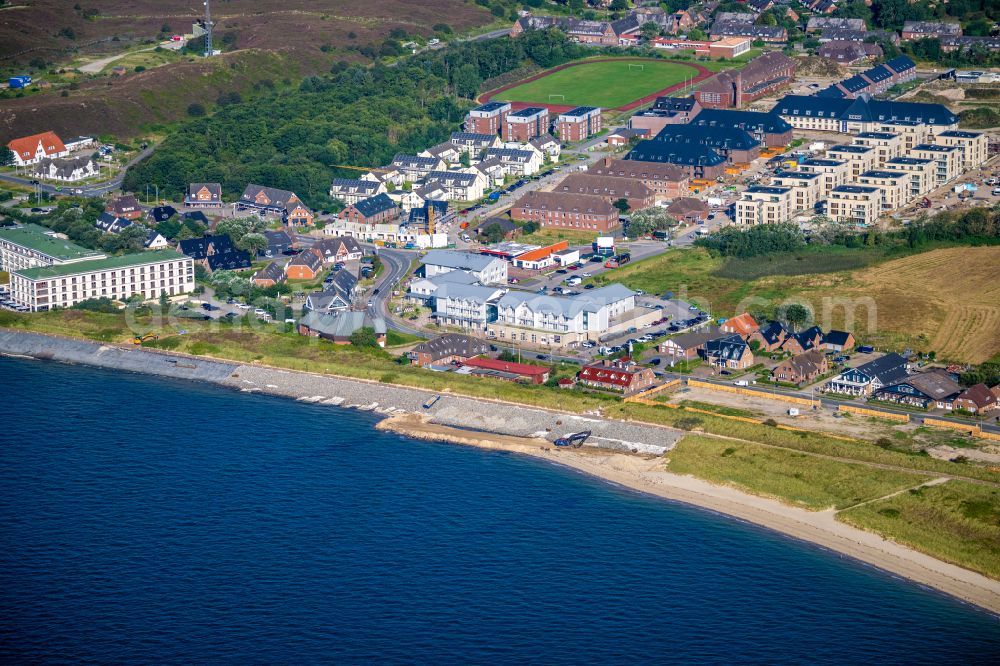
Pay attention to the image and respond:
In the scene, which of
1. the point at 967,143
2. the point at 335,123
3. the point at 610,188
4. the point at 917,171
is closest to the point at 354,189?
the point at 335,123

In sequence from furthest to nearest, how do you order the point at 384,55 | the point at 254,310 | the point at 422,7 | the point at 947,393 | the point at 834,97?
the point at 422,7
the point at 384,55
the point at 834,97
the point at 254,310
the point at 947,393

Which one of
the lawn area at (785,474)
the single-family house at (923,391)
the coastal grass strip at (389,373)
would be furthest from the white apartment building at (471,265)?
the single-family house at (923,391)

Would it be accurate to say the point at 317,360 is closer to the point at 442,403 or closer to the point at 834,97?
the point at 442,403

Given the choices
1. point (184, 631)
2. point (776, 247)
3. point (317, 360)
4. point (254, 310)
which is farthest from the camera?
point (776, 247)

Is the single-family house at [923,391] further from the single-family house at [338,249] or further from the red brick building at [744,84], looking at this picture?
the red brick building at [744,84]

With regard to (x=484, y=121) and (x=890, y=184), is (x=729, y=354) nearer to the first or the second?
(x=890, y=184)

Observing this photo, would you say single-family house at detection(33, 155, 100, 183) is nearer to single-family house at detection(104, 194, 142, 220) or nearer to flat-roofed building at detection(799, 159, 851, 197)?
single-family house at detection(104, 194, 142, 220)

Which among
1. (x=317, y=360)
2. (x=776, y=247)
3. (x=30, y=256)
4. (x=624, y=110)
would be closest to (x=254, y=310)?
(x=317, y=360)
